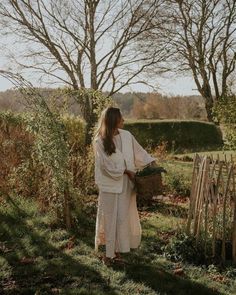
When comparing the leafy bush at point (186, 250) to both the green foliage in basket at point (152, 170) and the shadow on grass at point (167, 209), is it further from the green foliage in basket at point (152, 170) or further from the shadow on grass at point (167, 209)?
the shadow on grass at point (167, 209)

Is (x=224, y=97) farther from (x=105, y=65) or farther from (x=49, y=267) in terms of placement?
(x=105, y=65)

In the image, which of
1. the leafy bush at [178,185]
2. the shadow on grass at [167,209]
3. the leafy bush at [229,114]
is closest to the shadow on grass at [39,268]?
the shadow on grass at [167,209]

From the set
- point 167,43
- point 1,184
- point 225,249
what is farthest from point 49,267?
point 167,43

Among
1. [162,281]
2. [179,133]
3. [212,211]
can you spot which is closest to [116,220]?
[162,281]

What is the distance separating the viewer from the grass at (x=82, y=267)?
5172mm

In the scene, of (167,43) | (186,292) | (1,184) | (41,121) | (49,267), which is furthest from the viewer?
(167,43)

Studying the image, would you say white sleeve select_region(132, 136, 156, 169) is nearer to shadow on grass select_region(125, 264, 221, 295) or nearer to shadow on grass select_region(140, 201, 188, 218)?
shadow on grass select_region(125, 264, 221, 295)

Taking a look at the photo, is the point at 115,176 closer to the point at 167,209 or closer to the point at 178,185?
the point at 167,209

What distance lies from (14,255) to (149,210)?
3.51m

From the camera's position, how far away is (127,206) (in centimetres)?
605

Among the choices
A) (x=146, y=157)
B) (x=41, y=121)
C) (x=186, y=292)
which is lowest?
(x=186, y=292)

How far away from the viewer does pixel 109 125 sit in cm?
576

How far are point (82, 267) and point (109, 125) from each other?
1.71 meters

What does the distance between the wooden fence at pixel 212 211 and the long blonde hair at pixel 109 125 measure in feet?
3.84
